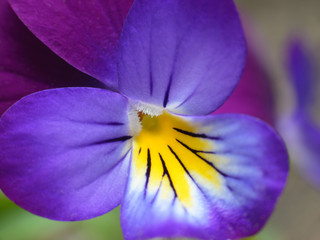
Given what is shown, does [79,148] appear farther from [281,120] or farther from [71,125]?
[281,120]

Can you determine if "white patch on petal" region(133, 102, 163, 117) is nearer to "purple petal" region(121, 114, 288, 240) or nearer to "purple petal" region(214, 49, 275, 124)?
"purple petal" region(121, 114, 288, 240)

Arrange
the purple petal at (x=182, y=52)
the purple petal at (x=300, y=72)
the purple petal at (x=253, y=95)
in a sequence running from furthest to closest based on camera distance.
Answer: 1. the purple petal at (x=300, y=72)
2. the purple petal at (x=253, y=95)
3. the purple petal at (x=182, y=52)

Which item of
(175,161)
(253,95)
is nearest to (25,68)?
(175,161)

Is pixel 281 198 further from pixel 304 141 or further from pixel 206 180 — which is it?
pixel 206 180

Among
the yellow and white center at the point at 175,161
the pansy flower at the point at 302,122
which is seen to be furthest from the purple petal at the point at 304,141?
the yellow and white center at the point at 175,161

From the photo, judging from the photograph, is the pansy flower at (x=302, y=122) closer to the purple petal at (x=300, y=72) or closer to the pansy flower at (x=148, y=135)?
the purple petal at (x=300, y=72)

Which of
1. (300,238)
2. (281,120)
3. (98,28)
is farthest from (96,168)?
(300,238)

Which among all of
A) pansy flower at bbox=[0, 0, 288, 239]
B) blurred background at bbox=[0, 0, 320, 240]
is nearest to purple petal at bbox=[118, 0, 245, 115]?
pansy flower at bbox=[0, 0, 288, 239]
